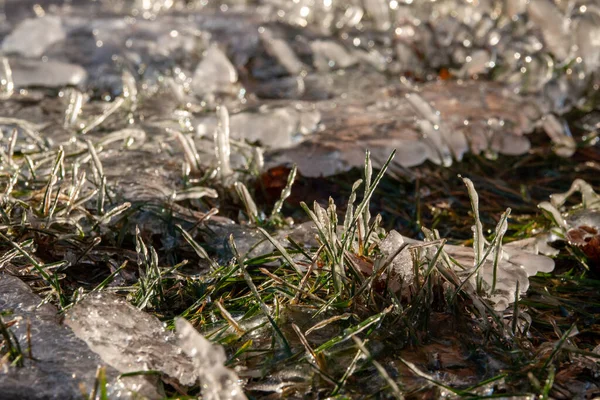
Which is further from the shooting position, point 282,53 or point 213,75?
point 282,53

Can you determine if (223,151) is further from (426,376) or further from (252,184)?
(426,376)

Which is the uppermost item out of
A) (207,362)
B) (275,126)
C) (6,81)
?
(207,362)

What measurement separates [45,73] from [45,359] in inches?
97.1

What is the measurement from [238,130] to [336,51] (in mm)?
1300

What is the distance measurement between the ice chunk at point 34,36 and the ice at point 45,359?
262cm

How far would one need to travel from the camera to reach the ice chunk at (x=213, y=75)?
3.27 meters

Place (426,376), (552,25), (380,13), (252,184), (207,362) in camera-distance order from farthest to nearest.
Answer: (380,13), (552,25), (252,184), (426,376), (207,362)

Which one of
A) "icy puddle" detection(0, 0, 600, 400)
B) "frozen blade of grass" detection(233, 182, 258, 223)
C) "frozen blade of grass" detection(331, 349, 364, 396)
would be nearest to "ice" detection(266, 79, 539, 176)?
"icy puddle" detection(0, 0, 600, 400)

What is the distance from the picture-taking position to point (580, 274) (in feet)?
5.74

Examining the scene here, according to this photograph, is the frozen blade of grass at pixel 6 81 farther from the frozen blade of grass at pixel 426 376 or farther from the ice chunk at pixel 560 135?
the frozen blade of grass at pixel 426 376

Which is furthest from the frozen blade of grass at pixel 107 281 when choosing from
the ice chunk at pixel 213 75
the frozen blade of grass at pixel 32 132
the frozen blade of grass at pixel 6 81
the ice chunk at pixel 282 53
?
the ice chunk at pixel 282 53

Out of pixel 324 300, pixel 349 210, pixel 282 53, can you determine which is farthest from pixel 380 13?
pixel 324 300

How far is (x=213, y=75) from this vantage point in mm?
3324

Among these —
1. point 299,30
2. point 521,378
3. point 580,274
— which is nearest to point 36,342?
point 521,378
